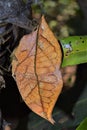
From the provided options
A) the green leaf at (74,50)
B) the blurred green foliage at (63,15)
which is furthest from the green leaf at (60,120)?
the blurred green foliage at (63,15)

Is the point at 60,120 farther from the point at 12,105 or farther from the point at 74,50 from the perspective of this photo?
the point at 74,50

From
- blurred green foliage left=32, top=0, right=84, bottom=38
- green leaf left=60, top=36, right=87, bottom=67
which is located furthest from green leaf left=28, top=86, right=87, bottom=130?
blurred green foliage left=32, top=0, right=84, bottom=38

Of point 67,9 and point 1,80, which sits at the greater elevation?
point 1,80

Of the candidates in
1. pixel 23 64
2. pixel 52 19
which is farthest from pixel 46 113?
pixel 52 19

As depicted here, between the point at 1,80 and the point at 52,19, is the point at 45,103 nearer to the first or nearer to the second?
the point at 1,80

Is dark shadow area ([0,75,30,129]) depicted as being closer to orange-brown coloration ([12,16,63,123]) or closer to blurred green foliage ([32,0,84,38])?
orange-brown coloration ([12,16,63,123])

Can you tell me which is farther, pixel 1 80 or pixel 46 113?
pixel 1 80

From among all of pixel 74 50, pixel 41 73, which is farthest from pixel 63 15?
pixel 41 73
